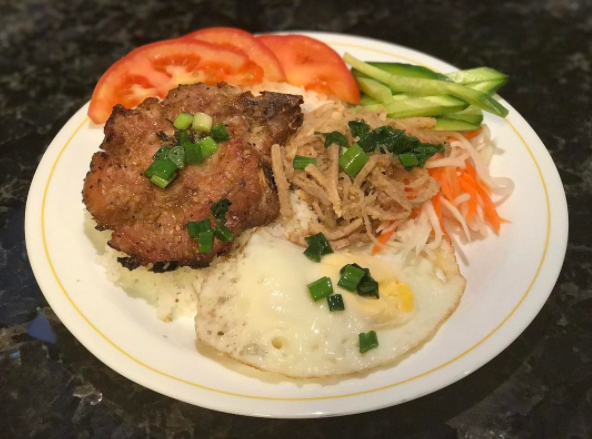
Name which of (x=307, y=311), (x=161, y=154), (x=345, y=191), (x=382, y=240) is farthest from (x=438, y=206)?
(x=161, y=154)

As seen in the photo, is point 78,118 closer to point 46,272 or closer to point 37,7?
point 46,272

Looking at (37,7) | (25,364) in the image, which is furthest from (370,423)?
(37,7)

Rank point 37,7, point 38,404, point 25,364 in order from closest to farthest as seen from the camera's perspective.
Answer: point 38,404, point 25,364, point 37,7

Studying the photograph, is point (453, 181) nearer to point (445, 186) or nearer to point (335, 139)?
point (445, 186)

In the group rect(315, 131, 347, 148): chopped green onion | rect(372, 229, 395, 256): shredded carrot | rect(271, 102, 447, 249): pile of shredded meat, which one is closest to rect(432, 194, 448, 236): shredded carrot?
rect(271, 102, 447, 249): pile of shredded meat

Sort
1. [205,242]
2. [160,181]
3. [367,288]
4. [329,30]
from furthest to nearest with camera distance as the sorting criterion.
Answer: [329,30]
[160,181]
[205,242]
[367,288]

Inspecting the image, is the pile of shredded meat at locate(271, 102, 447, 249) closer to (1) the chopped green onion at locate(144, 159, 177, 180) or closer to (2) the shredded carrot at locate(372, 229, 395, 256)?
(2) the shredded carrot at locate(372, 229, 395, 256)
